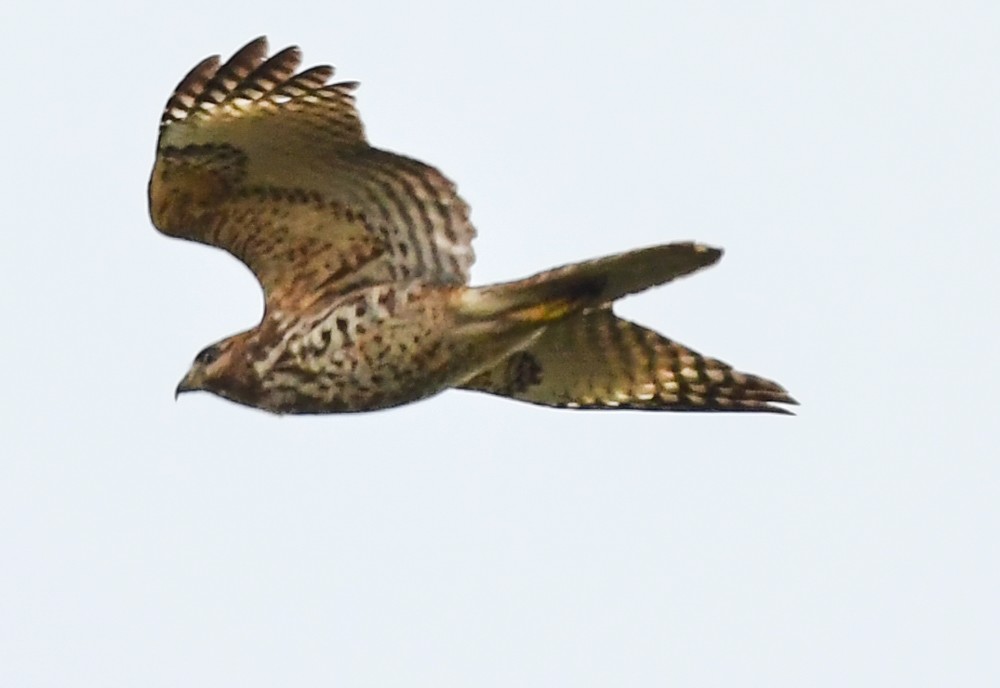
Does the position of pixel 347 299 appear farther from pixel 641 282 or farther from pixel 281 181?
pixel 641 282

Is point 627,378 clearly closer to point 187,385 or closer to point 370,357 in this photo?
point 370,357

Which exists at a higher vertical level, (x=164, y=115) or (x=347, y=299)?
(x=164, y=115)

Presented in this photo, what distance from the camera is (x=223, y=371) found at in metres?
11.0

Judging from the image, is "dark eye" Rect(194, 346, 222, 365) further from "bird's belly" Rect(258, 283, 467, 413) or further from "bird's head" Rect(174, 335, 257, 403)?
"bird's belly" Rect(258, 283, 467, 413)

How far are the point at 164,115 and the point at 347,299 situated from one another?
1.11m

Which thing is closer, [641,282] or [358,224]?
[641,282]

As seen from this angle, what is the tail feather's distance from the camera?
11422 millimetres

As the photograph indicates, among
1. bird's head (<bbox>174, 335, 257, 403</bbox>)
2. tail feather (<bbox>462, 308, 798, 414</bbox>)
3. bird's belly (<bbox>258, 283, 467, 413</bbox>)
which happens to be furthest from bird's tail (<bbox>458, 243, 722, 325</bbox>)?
bird's head (<bbox>174, 335, 257, 403</bbox>)

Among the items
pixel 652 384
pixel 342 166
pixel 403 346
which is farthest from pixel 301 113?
pixel 652 384

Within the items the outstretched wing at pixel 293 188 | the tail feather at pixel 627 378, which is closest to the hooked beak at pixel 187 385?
the outstretched wing at pixel 293 188

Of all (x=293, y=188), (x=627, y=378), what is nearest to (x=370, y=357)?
(x=293, y=188)

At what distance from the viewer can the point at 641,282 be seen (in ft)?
33.6

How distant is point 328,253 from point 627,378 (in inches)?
58.4

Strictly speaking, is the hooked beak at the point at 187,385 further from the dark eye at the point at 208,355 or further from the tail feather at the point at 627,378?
the tail feather at the point at 627,378
